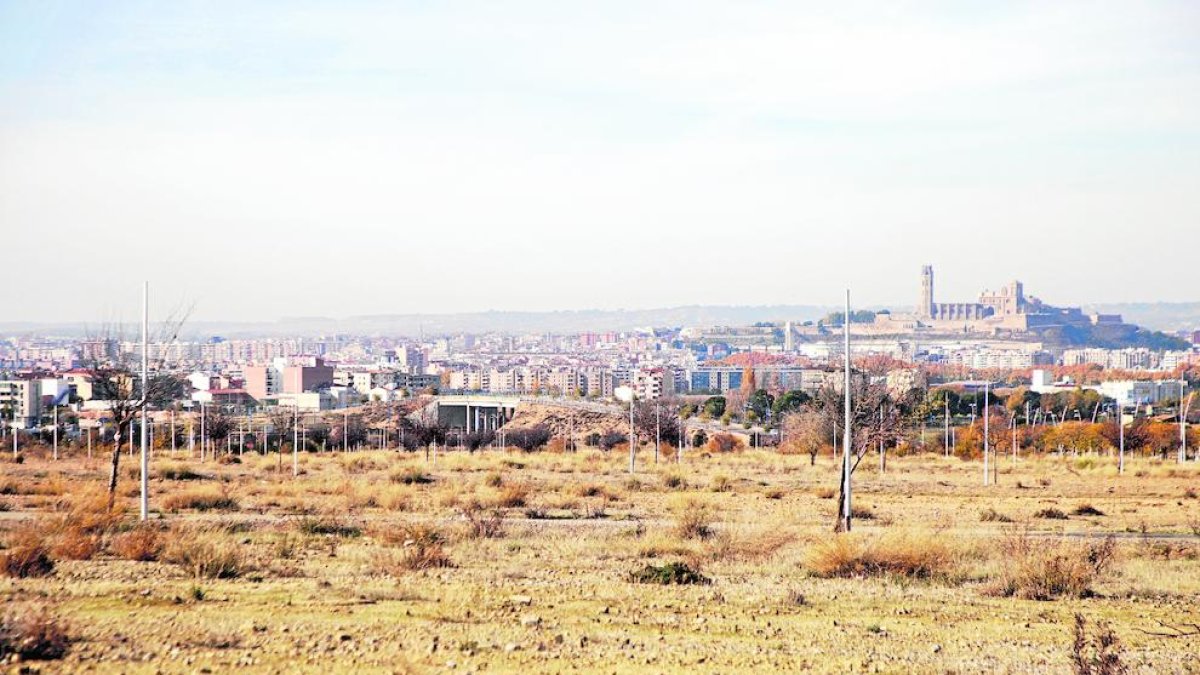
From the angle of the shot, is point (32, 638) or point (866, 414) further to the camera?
point (866, 414)

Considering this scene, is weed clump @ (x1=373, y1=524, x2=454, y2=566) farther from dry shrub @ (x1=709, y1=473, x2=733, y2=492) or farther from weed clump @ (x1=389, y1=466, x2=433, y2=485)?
weed clump @ (x1=389, y1=466, x2=433, y2=485)

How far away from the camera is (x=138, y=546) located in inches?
615

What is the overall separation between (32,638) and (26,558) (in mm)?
5050

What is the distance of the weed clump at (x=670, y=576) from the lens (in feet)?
46.9

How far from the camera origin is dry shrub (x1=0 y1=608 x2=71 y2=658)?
9.01m

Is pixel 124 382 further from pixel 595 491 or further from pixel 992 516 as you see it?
pixel 992 516

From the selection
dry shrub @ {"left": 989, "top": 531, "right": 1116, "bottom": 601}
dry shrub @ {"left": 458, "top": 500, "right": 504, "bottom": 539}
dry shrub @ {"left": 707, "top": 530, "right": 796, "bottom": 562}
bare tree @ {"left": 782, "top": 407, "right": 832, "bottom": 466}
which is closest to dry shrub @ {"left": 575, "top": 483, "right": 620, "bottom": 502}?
dry shrub @ {"left": 458, "top": 500, "right": 504, "bottom": 539}

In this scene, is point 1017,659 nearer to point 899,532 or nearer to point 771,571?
point 771,571

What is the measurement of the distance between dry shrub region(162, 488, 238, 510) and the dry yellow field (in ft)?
0.19

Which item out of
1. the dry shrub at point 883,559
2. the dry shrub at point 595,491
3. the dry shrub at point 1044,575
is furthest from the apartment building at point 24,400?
the dry shrub at point 1044,575

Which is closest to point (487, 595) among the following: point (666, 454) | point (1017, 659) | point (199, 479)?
point (1017, 659)

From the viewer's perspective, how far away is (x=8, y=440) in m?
58.8

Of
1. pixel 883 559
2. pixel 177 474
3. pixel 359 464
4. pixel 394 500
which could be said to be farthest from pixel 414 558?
pixel 359 464

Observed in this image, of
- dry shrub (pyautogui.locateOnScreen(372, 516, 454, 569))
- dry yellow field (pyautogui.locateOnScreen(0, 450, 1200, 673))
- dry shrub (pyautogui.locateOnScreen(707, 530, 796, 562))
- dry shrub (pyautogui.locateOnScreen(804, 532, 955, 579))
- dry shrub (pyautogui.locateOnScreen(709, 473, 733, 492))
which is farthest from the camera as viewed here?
dry shrub (pyautogui.locateOnScreen(709, 473, 733, 492))
